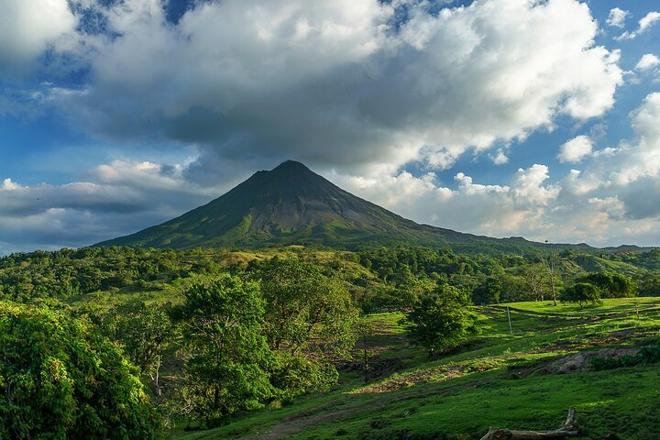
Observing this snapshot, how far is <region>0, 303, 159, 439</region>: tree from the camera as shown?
14.8 meters

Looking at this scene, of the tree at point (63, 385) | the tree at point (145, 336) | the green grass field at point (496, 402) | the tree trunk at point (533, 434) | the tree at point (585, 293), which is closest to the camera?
the tree trunk at point (533, 434)

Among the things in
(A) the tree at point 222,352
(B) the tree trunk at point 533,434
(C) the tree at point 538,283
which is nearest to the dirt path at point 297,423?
(A) the tree at point 222,352

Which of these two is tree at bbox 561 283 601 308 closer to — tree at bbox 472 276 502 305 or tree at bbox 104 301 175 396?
tree at bbox 472 276 502 305

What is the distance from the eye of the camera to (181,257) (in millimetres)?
187750

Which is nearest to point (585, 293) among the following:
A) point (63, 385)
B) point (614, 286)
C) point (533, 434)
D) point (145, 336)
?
point (614, 286)

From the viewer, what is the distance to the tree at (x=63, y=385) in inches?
581

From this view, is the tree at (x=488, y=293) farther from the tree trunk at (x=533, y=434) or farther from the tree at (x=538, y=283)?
the tree trunk at (x=533, y=434)

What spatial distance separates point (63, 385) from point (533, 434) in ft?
48.7

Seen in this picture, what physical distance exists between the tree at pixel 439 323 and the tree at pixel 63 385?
4262 cm

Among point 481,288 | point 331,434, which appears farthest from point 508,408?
point 481,288

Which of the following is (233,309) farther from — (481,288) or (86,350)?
(481,288)

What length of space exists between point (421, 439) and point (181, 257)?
183 meters

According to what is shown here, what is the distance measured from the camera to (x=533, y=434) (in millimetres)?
13125

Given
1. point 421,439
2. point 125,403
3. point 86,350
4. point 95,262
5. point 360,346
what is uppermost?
point 95,262
